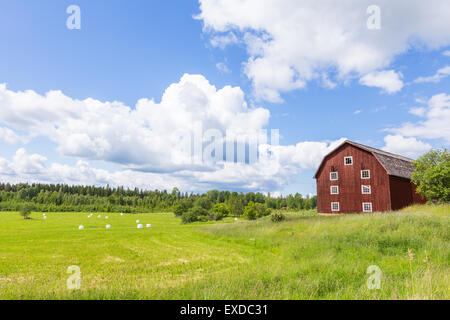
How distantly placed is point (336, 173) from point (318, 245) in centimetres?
2428

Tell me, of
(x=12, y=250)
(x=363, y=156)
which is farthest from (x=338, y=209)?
(x=12, y=250)

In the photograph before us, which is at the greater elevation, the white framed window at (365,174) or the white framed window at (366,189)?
the white framed window at (365,174)

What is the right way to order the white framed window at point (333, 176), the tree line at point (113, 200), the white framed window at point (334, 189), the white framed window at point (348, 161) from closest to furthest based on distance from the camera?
the white framed window at point (348, 161), the white framed window at point (334, 189), the white framed window at point (333, 176), the tree line at point (113, 200)

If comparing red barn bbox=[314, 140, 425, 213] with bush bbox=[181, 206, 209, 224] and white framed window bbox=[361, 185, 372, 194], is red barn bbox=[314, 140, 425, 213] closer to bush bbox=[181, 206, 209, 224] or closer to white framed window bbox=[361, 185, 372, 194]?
white framed window bbox=[361, 185, 372, 194]

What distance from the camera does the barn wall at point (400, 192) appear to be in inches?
1291

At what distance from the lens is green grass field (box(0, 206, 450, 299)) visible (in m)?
6.73

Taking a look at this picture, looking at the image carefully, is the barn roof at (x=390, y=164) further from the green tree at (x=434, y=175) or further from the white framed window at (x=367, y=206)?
the white framed window at (x=367, y=206)

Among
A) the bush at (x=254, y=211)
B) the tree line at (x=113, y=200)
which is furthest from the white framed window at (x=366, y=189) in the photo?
the tree line at (x=113, y=200)

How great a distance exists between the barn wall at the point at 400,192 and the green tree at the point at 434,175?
5.00ft

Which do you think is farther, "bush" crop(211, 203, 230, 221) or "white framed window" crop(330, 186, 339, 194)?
"bush" crop(211, 203, 230, 221)

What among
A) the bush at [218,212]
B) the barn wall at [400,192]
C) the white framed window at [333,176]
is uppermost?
the white framed window at [333,176]

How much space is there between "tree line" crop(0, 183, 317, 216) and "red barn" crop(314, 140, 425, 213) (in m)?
45.0

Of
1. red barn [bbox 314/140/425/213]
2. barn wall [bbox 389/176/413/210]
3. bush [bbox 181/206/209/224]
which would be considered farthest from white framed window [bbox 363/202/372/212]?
bush [bbox 181/206/209/224]

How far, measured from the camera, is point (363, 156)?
34.8 metres
